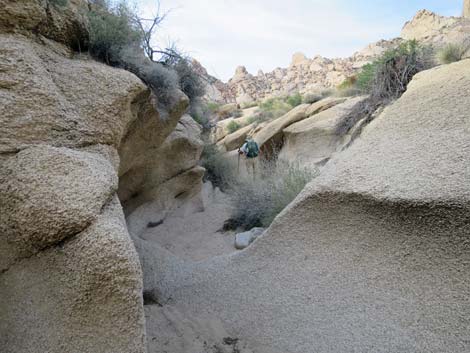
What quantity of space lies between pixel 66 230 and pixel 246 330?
1.97 metres

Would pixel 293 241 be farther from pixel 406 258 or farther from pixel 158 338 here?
pixel 158 338

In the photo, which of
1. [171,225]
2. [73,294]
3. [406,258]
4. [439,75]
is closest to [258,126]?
[171,225]

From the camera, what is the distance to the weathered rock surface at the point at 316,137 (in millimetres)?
7953

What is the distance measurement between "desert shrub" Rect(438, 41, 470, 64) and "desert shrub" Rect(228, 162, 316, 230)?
2.63 meters

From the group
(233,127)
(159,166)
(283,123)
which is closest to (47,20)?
(159,166)

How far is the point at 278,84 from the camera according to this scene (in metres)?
34.4

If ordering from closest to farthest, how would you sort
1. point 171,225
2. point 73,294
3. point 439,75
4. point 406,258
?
point 73,294
point 406,258
point 439,75
point 171,225

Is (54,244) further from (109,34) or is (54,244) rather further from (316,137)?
(316,137)

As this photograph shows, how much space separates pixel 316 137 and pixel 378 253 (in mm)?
6430

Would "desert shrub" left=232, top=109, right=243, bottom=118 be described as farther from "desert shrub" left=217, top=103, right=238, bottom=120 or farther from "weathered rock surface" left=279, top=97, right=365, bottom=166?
"weathered rock surface" left=279, top=97, right=365, bottom=166

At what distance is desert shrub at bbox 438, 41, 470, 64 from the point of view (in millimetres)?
4965

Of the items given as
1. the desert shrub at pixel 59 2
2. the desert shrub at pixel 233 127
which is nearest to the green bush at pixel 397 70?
the desert shrub at pixel 59 2

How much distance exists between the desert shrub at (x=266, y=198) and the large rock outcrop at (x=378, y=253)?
2.37m

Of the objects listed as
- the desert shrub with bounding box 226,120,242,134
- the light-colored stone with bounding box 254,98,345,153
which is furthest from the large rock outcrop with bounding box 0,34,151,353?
the desert shrub with bounding box 226,120,242,134
